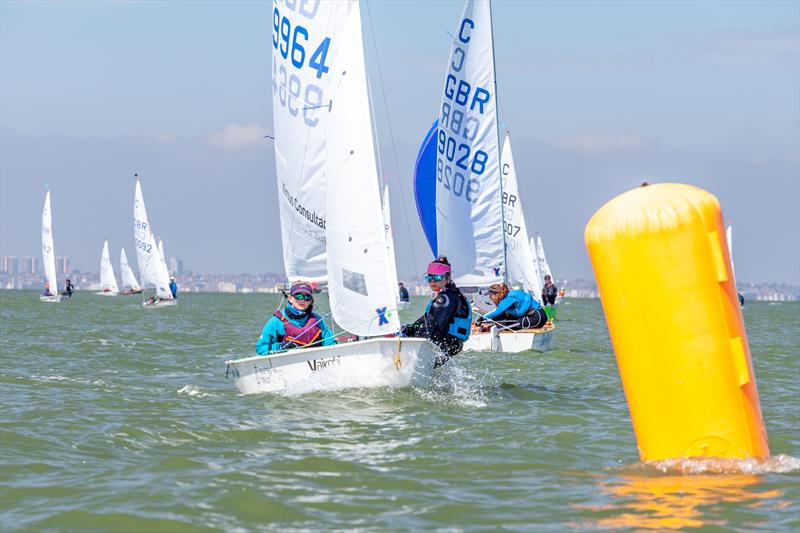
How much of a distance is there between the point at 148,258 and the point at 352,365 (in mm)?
47396

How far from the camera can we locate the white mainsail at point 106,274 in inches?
3538

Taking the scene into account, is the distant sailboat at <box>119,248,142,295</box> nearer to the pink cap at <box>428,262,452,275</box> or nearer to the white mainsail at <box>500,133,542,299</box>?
the white mainsail at <box>500,133,542,299</box>

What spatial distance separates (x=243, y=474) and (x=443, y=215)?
51.1ft

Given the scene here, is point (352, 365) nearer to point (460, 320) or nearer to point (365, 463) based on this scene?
point (460, 320)

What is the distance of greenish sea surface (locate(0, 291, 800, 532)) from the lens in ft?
21.9

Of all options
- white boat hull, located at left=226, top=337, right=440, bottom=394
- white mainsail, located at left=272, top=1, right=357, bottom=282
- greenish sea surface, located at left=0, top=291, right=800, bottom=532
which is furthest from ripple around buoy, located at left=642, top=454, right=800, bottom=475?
white mainsail, located at left=272, top=1, right=357, bottom=282

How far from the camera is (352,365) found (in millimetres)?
11883

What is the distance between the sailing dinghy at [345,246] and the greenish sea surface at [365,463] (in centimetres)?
29

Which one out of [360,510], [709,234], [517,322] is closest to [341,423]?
[360,510]

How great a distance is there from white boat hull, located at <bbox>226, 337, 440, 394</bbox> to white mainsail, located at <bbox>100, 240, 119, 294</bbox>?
261 feet

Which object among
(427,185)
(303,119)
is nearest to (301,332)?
(303,119)

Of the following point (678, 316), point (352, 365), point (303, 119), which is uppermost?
point (303, 119)

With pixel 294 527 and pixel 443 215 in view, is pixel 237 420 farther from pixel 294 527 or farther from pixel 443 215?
pixel 443 215

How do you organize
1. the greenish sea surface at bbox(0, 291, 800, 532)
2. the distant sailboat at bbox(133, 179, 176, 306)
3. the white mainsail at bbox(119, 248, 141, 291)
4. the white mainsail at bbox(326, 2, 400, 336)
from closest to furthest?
the greenish sea surface at bbox(0, 291, 800, 532) < the white mainsail at bbox(326, 2, 400, 336) < the distant sailboat at bbox(133, 179, 176, 306) < the white mainsail at bbox(119, 248, 141, 291)
